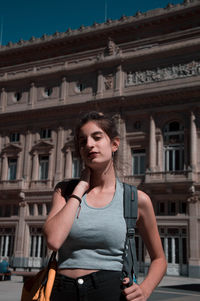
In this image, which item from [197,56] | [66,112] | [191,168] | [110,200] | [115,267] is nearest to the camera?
[115,267]

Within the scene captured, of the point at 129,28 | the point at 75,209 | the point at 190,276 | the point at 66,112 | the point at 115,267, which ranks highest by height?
the point at 129,28

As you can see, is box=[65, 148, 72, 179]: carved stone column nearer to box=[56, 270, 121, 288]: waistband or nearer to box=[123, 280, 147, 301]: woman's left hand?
A: box=[56, 270, 121, 288]: waistband

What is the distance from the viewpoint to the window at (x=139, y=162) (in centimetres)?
2992

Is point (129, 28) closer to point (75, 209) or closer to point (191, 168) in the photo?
point (191, 168)

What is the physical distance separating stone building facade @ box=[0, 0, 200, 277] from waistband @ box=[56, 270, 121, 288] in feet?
79.6

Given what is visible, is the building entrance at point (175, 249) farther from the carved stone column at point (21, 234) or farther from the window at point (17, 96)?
the window at point (17, 96)

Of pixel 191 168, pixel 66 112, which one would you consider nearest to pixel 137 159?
pixel 191 168

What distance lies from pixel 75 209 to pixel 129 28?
3220 cm

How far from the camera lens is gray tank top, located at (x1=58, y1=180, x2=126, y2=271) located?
2158 mm

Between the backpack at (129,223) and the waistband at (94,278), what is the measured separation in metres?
0.07

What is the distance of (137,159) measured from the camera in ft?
99.5

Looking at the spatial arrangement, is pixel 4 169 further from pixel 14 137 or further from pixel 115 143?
pixel 115 143

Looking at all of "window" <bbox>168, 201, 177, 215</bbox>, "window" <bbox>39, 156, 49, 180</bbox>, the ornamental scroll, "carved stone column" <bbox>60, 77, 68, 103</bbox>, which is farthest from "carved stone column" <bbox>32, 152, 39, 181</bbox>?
"window" <bbox>168, 201, 177, 215</bbox>

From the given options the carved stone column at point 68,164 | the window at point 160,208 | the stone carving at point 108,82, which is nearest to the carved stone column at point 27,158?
the carved stone column at point 68,164
